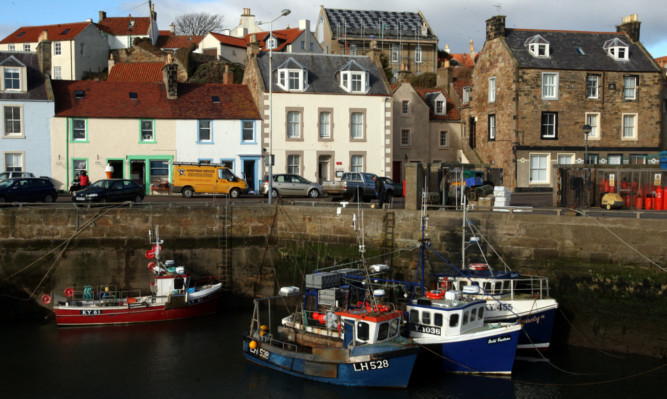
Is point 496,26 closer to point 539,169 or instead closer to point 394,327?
point 539,169

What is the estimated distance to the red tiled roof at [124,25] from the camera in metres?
72.3

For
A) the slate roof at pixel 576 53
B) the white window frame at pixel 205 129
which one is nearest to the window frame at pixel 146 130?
the white window frame at pixel 205 129

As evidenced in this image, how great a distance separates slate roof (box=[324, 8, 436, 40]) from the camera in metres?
71.0

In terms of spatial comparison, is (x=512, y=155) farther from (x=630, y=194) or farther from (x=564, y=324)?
(x=564, y=324)

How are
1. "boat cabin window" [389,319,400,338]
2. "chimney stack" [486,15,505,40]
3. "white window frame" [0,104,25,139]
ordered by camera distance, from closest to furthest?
"boat cabin window" [389,319,400,338] → "white window frame" [0,104,25,139] → "chimney stack" [486,15,505,40]

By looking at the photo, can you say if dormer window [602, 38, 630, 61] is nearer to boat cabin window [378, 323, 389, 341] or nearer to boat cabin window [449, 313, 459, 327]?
boat cabin window [449, 313, 459, 327]

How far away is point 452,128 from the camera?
47156 millimetres

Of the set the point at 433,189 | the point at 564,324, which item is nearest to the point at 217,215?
the point at 433,189

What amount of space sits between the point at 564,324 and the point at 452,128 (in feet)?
91.1

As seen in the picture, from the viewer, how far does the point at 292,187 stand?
35.1 meters

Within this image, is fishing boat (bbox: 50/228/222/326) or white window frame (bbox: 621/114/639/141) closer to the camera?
fishing boat (bbox: 50/228/222/326)

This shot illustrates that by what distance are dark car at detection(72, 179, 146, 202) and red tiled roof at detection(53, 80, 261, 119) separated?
29.3 ft

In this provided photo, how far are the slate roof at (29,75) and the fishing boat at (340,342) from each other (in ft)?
79.7

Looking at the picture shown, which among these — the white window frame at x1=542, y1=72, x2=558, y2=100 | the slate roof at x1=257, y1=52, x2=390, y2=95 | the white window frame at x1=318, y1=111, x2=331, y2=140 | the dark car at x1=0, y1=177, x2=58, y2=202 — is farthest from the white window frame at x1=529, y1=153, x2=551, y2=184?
the dark car at x1=0, y1=177, x2=58, y2=202
